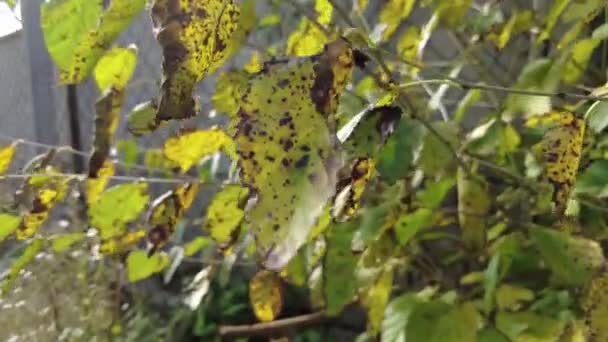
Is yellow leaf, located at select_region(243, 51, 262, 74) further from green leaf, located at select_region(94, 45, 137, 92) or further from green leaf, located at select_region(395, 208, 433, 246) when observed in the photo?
green leaf, located at select_region(395, 208, 433, 246)

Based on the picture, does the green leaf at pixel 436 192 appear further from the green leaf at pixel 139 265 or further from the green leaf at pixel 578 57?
the green leaf at pixel 139 265

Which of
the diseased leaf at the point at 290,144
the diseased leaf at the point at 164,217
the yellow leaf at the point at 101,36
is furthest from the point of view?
the diseased leaf at the point at 164,217

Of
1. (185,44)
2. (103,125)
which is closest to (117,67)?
(103,125)

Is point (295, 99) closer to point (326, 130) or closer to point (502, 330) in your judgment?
point (326, 130)

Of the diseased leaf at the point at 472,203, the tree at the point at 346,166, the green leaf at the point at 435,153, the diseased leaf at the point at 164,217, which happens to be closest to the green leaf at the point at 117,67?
the tree at the point at 346,166

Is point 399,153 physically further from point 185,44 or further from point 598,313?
point 185,44

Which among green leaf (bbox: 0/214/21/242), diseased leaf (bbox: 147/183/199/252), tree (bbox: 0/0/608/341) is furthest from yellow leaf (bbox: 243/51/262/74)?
green leaf (bbox: 0/214/21/242)

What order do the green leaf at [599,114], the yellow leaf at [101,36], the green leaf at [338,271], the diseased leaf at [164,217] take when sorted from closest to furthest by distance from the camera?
the yellow leaf at [101,36] → the green leaf at [599,114] → the diseased leaf at [164,217] → the green leaf at [338,271]
